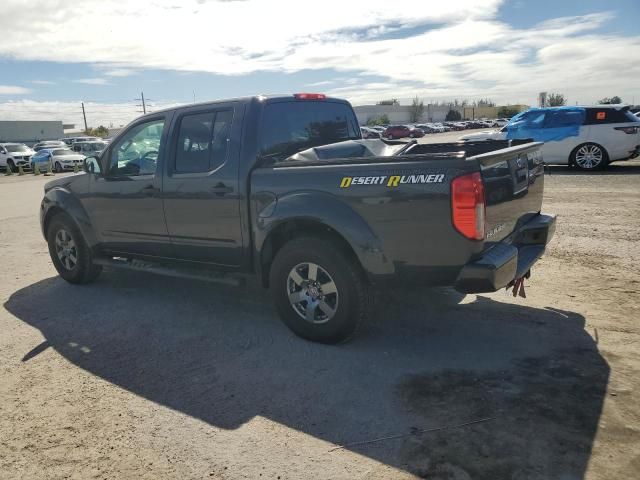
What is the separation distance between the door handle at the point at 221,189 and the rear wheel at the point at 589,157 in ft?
39.3

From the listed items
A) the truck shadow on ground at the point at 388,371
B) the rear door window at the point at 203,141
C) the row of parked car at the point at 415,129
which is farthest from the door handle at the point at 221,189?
the row of parked car at the point at 415,129

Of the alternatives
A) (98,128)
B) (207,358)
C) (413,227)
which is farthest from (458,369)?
(98,128)

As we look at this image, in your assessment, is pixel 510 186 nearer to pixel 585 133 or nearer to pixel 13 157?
pixel 585 133

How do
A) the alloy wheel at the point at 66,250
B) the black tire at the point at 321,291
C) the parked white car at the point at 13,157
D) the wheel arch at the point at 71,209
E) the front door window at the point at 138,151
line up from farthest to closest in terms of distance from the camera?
the parked white car at the point at 13,157
the alloy wheel at the point at 66,250
the wheel arch at the point at 71,209
the front door window at the point at 138,151
the black tire at the point at 321,291

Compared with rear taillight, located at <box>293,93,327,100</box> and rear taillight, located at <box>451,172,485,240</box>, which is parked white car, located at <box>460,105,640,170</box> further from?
rear taillight, located at <box>451,172,485,240</box>

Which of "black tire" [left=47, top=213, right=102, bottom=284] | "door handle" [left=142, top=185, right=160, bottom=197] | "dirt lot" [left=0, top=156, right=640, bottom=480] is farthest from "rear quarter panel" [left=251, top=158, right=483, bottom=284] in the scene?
"black tire" [left=47, top=213, right=102, bottom=284]

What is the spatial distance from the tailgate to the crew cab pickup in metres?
0.02

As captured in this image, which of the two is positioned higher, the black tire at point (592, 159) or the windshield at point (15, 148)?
the windshield at point (15, 148)

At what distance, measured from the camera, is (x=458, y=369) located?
363 cm

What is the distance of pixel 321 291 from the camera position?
4.02 meters

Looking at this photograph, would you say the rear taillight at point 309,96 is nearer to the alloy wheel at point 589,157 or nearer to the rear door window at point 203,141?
the rear door window at point 203,141

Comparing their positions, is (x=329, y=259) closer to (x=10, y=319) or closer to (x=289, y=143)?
(x=289, y=143)

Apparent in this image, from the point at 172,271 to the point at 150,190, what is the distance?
0.80 m

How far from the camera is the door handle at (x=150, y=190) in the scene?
195 inches
